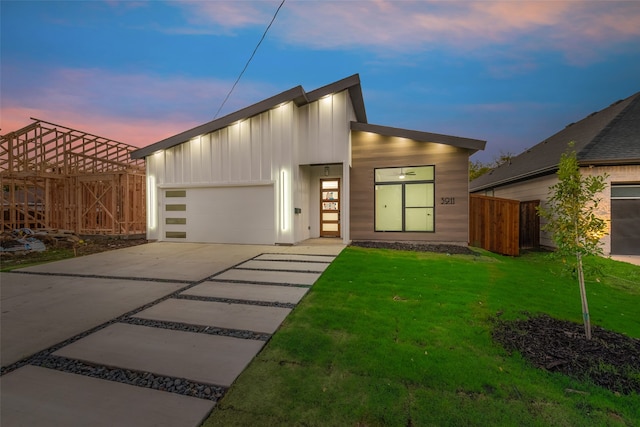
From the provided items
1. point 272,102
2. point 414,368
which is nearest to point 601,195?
point 414,368

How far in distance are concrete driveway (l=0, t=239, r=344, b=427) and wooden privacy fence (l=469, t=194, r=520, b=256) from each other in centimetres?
627

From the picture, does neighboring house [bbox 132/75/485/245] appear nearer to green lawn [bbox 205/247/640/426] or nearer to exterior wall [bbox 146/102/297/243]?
exterior wall [bbox 146/102/297/243]

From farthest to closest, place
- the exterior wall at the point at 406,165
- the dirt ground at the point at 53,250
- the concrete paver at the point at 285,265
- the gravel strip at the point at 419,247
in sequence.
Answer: the exterior wall at the point at 406,165 < the gravel strip at the point at 419,247 < the dirt ground at the point at 53,250 < the concrete paver at the point at 285,265

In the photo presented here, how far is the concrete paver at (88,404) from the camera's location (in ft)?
5.44

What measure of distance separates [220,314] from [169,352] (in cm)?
92

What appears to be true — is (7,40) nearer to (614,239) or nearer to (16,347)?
(16,347)

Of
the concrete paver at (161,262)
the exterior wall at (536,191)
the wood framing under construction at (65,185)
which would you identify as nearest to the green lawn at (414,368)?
the concrete paver at (161,262)

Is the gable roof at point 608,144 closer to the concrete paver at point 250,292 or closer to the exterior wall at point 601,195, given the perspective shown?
the exterior wall at point 601,195

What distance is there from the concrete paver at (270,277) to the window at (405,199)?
5072 mm

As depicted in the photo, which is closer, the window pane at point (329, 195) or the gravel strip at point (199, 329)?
the gravel strip at point (199, 329)

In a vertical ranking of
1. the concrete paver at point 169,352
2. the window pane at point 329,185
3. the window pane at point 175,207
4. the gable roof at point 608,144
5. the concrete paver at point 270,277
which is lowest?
the concrete paver at point 169,352

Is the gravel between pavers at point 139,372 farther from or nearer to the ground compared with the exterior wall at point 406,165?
nearer to the ground

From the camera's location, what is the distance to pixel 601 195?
8023 mm

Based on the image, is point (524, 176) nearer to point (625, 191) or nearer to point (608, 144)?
point (608, 144)
